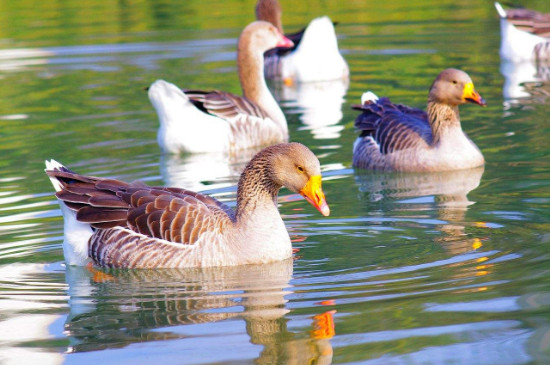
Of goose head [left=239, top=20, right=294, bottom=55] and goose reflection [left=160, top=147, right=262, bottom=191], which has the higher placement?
goose head [left=239, top=20, right=294, bottom=55]

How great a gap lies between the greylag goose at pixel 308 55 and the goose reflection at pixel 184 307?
39.4 ft

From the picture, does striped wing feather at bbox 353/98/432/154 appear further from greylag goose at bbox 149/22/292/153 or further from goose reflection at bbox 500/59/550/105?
goose reflection at bbox 500/59/550/105

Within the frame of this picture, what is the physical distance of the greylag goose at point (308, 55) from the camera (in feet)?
67.1

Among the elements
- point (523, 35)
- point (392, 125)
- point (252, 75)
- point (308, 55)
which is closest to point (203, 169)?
point (392, 125)

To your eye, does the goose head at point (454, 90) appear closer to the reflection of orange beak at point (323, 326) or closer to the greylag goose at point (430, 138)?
the greylag goose at point (430, 138)

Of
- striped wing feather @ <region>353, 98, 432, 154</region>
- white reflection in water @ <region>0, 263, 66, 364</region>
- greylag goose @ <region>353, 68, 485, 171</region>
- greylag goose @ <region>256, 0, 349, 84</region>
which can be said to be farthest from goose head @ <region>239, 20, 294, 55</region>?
white reflection in water @ <region>0, 263, 66, 364</region>

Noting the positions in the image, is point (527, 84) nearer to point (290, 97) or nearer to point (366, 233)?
point (290, 97)

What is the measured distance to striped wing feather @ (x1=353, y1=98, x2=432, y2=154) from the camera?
1299 centimetres

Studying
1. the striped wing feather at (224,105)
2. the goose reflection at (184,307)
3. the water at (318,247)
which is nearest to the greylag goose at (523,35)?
the water at (318,247)

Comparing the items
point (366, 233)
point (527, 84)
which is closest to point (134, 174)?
point (366, 233)

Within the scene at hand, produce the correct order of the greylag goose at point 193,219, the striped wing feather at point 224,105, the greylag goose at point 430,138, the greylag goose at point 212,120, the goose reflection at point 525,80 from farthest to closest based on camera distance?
the goose reflection at point 525,80 < the striped wing feather at point 224,105 < the greylag goose at point 212,120 < the greylag goose at point 430,138 < the greylag goose at point 193,219

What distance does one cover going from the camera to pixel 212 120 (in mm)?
14953

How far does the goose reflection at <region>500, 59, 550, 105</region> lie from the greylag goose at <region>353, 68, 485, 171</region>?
3824 millimetres

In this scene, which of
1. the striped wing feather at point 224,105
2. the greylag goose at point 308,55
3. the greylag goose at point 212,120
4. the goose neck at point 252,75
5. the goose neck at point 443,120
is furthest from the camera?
the greylag goose at point 308,55
